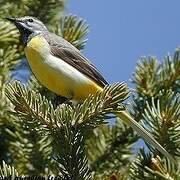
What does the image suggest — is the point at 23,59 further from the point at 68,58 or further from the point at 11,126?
the point at 11,126

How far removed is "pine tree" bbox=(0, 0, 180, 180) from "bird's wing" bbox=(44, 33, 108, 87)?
0.06m

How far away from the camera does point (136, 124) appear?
2.30 m

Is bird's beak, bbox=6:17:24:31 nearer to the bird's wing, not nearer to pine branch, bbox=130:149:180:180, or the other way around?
the bird's wing

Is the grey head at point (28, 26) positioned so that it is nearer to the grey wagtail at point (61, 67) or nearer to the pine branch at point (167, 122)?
the grey wagtail at point (61, 67)

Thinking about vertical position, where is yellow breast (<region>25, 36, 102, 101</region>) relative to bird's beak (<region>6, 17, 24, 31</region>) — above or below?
below

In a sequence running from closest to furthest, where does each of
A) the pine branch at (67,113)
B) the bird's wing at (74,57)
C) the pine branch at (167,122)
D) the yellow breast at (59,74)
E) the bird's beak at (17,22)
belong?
the pine branch at (67,113), the pine branch at (167,122), the yellow breast at (59,74), the bird's wing at (74,57), the bird's beak at (17,22)

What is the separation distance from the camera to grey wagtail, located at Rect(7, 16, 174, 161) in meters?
2.62

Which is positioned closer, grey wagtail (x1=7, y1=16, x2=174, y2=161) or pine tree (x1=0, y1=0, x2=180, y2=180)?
pine tree (x1=0, y1=0, x2=180, y2=180)

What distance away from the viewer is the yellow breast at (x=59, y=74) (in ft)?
8.56

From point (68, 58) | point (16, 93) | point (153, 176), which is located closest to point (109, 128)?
point (68, 58)

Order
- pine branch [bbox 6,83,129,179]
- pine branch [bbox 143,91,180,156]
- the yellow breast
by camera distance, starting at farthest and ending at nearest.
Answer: the yellow breast
pine branch [bbox 143,91,180,156]
pine branch [bbox 6,83,129,179]

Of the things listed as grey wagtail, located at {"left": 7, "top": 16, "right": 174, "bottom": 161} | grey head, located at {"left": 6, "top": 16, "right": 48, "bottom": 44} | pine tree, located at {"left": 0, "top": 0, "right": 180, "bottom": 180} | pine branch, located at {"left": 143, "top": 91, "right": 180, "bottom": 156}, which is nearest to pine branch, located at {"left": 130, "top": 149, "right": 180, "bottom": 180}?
pine tree, located at {"left": 0, "top": 0, "right": 180, "bottom": 180}

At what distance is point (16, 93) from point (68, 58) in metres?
1.07

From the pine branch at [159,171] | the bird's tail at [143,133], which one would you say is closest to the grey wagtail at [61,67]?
the bird's tail at [143,133]
